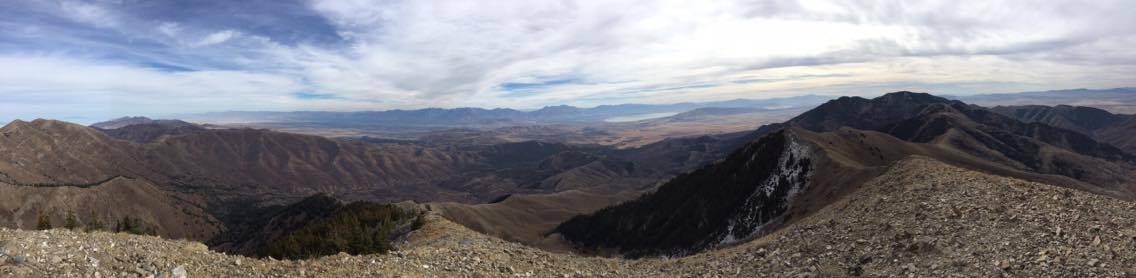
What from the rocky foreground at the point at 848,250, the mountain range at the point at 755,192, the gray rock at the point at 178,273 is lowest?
the mountain range at the point at 755,192

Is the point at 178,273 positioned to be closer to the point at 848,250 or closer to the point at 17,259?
the point at 17,259

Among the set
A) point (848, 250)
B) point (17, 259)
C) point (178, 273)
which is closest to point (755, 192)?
point (848, 250)

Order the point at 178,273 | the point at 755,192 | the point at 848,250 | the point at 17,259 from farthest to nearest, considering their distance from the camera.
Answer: the point at 755,192
the point at 848,250
the point at 178,273
the point at 17,259

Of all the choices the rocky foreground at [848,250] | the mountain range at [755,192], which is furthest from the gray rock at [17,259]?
the mountain range at [755,192]

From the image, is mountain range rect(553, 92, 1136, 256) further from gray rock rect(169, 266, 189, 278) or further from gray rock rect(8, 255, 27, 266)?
gray rock rect(8, 255, 27, 266)

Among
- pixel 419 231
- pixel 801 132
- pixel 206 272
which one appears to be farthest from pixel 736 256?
pixel 801 132

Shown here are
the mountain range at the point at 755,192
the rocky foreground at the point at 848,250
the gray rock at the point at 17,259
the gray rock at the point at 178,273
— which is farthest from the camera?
the mountain range at the point at 755,192

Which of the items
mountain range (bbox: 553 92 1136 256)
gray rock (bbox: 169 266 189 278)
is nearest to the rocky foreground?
gray rock (bbox: 169 266 189 278)

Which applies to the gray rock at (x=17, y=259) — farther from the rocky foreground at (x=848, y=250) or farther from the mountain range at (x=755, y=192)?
the mountain range at (x=755, y=192)

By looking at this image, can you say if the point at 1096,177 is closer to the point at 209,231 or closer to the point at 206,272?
the point at 206,272
